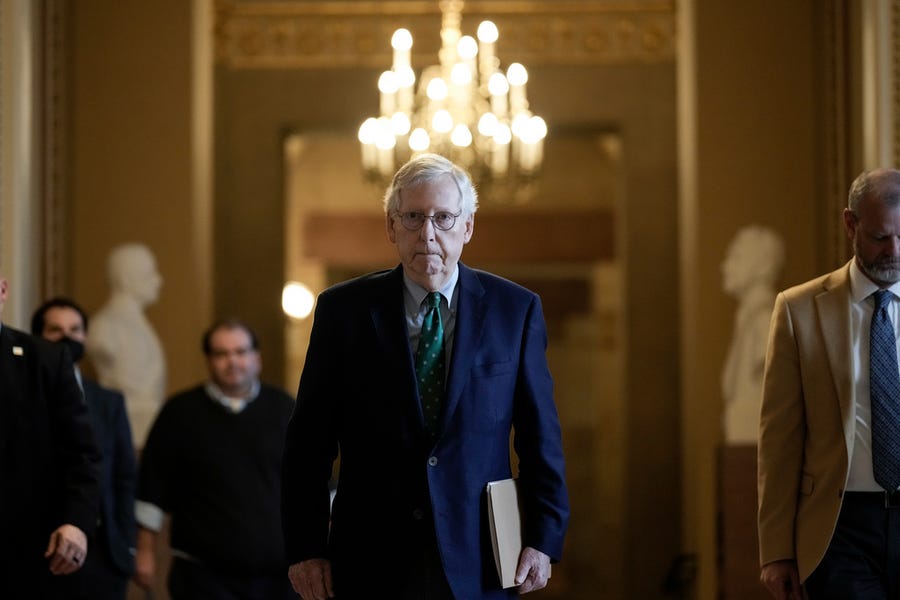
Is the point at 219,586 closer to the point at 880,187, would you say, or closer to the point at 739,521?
the point at 880,187

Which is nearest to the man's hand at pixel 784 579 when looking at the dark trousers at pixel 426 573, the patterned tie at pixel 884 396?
the patterned tie at pixel 884 396

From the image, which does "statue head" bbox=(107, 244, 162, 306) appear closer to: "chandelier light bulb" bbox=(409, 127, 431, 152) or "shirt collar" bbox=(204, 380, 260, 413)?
"chandelier light bulb" bbox=(409, 127, 431, 152)

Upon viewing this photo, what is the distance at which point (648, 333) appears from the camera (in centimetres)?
1106

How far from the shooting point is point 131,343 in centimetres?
926

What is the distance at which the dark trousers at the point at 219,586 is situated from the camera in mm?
6168

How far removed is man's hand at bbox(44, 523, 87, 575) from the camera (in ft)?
16.0

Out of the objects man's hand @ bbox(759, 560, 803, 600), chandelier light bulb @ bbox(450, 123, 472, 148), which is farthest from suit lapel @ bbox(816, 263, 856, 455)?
chandelier light bulb @ bbox(450, 123, 472, 148)

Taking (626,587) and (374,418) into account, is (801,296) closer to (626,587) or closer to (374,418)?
(374,418)

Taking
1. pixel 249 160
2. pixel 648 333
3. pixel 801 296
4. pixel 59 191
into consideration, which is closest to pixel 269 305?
pixel 249 160

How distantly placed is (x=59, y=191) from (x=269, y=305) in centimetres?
180

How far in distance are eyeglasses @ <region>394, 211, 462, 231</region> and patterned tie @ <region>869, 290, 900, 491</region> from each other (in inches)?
52.6

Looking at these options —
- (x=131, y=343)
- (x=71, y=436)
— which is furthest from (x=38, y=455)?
(x=131, y=343)

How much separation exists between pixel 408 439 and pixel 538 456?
1.09 ft

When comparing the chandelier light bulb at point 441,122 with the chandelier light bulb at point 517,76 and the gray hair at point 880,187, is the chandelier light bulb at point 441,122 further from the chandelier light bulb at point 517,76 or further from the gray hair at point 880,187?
the gray hair at point 880,187
